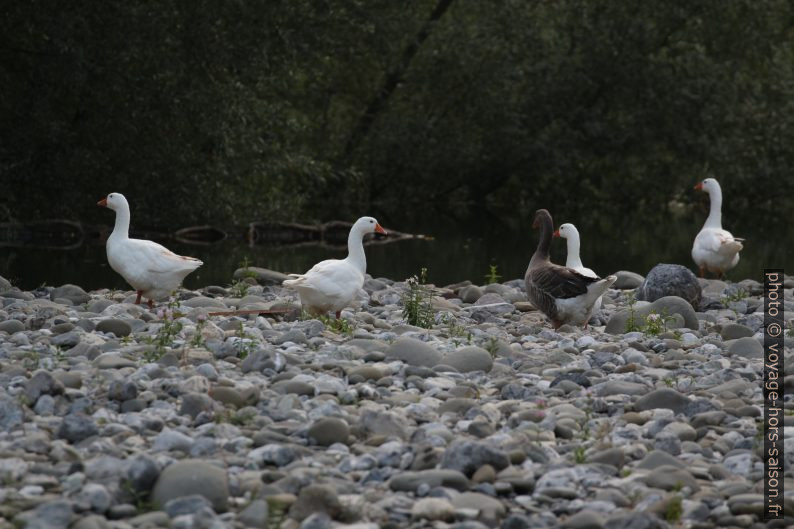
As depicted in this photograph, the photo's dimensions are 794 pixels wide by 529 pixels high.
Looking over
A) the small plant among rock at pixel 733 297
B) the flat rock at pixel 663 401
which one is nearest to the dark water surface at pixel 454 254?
the small plant among rock at pixel 733 297

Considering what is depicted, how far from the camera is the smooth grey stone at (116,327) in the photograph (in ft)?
29.0

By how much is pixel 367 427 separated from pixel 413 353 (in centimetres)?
183

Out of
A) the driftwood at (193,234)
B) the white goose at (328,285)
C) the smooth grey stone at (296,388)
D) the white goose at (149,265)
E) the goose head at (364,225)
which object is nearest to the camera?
the smooth grey stone at (296,388)

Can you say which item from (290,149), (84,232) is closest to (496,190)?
(290,149)

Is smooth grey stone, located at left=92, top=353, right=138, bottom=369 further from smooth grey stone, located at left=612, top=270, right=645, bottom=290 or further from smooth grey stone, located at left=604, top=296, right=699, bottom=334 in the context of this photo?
smooth grey stone, located at left=612, top=270, right=645, bottom=290

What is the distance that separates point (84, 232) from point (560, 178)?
1652cm

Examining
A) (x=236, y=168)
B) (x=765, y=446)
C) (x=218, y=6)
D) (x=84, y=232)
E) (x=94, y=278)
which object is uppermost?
(x=218, y=6)

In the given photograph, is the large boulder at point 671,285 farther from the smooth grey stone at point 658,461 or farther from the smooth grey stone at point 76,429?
the smooth grey stone at point 76,429

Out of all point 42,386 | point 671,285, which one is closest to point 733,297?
point 671,285

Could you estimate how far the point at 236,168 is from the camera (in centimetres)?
2422

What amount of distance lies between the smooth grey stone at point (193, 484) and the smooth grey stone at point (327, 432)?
2.66 ft

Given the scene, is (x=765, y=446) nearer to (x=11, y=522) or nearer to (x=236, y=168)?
(x=11, y=522)

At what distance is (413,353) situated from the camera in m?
8.03

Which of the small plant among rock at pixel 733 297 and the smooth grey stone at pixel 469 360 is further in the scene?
the small plant among rock at pixel 733 297
